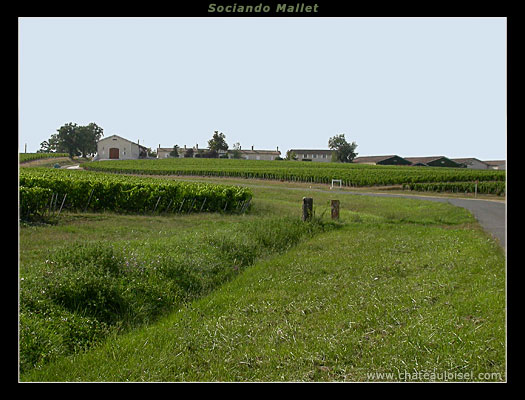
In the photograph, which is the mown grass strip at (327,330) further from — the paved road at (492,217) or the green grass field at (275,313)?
the paved road at (492,217)

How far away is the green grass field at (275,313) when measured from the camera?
3.12m

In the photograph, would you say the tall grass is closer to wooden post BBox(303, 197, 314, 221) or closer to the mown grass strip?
the mown grass strip

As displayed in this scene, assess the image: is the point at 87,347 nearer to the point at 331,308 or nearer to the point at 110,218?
the point at 331,308

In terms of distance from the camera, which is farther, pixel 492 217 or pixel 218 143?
pixel 218 143

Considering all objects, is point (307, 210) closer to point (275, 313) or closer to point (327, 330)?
point (275, 313)

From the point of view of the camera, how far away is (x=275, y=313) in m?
4.85

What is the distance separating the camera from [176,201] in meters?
18.8

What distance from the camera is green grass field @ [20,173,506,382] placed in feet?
10.2

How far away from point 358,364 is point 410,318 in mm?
1181

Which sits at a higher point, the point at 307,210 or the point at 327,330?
the point at 307,210

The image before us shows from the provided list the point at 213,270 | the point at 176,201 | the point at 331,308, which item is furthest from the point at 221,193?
the point at 331,308

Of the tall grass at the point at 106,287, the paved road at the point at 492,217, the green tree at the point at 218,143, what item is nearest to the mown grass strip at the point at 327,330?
the tall grass at the point at 106,287

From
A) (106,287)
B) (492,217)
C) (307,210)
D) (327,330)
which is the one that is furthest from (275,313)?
(492,217)

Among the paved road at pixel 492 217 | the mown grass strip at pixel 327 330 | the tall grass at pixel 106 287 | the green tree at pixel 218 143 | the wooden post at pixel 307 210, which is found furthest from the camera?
the green tree at pixel 218 143
